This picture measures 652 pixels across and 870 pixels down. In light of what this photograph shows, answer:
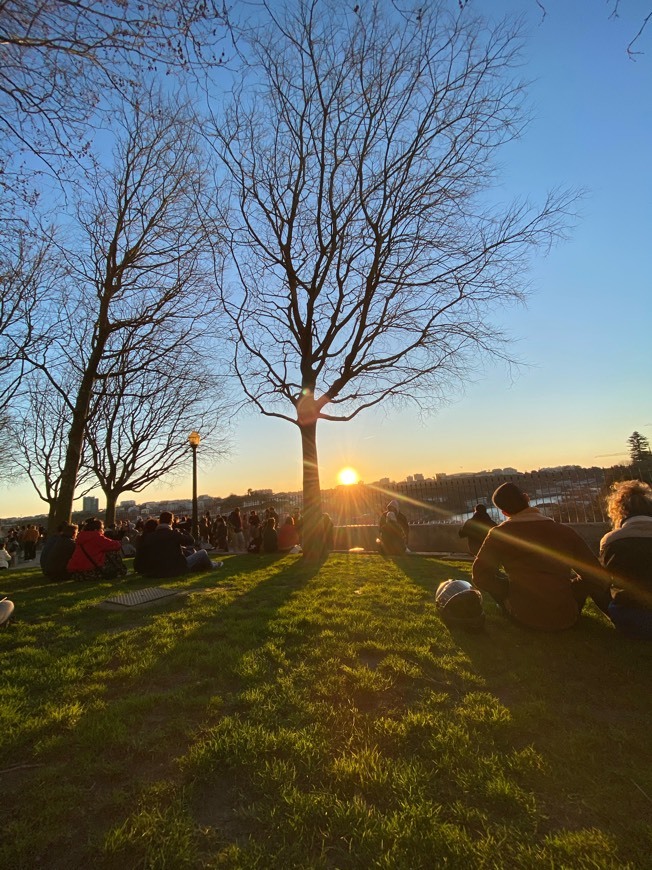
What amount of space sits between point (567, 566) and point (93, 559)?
949cm

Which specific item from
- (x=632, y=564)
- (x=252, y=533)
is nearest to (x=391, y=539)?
(x=252, y=533)

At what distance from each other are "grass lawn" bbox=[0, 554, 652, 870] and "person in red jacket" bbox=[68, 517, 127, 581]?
504 cm

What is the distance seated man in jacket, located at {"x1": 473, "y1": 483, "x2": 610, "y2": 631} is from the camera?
4.05m

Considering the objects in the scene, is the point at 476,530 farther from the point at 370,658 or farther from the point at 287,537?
the point at 287,537

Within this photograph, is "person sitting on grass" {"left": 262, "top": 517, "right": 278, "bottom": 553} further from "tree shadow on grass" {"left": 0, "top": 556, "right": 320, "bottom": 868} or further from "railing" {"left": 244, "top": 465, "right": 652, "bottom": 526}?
"tree shadow on grass" {"left": 0, "top": 556, "right": 320, "bottom": 868}

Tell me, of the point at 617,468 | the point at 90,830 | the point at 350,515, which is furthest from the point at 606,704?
the point at 350,515

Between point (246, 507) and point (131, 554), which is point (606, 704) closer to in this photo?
point (131, 554)

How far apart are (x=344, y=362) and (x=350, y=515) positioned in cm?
779

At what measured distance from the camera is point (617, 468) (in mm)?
10273

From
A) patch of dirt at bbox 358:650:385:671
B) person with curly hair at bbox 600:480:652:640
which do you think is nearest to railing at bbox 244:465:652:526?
person with curly hair at bbox 600:480:652:640

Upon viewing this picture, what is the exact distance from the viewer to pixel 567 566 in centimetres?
406

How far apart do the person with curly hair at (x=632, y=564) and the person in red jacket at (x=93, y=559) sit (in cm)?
934

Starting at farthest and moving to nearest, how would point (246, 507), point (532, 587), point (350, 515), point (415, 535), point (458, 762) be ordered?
point (246, 507)
point (350, 515)
point (415, 535)
point (532, 587)
point (458, 762)

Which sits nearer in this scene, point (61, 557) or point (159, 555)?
point (159, 555)
